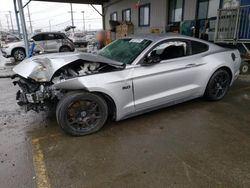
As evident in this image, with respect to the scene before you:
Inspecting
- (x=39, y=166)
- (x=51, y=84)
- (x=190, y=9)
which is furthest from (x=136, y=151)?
(x=190, y=9)

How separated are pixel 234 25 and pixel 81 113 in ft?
20.7

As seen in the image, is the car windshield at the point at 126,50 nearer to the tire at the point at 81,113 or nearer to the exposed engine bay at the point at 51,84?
the exposed engine bay at the point at 51,84

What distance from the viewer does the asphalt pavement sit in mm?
2490

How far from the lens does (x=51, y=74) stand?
3332mm

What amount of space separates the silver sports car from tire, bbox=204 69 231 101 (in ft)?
0.55

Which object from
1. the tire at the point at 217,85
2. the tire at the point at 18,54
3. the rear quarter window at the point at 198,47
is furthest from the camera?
the tire at the point at 18,54

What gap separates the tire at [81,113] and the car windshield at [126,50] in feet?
2.97

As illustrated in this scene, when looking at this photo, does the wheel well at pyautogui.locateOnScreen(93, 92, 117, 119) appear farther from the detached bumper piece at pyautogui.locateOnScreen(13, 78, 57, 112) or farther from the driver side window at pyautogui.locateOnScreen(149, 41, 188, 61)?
the driver side window at pyautogui.locateOnScreen(149, 41, 188, 61)

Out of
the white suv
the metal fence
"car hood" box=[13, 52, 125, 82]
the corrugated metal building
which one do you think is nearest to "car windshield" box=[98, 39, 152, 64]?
"car hood" box=[13, 52, 125, 82]

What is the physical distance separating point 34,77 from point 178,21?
930 centimetres

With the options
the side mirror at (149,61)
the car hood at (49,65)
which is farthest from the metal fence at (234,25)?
the car hood at (49,65)

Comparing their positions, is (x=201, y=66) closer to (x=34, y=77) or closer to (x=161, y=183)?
(x=161, y=183)

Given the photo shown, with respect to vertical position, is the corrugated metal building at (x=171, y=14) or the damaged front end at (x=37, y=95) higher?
the corrugated metal building at (x=171, y=14)

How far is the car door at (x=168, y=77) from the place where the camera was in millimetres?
3676
